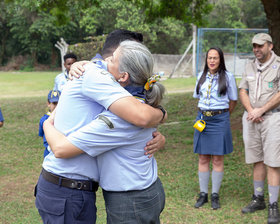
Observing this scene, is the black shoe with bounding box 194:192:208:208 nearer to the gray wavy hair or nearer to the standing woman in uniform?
the standing woman in uniform

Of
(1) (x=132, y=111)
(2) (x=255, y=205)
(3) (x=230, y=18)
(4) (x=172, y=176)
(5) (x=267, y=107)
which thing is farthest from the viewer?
(3) (x=230, y=18)

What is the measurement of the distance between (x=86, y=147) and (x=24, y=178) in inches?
Answer: 179

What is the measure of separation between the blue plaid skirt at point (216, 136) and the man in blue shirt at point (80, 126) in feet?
8.73

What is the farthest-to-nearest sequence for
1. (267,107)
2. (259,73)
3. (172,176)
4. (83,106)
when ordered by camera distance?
(172,176) < (259,73) < (267,107) < (83,106)

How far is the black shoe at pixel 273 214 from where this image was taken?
14.3 feet

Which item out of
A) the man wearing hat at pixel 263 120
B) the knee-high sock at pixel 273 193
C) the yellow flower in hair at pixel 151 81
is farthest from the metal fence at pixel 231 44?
the yellow flower in hair at pixel 151 81

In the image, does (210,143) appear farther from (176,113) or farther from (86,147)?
(176,113)

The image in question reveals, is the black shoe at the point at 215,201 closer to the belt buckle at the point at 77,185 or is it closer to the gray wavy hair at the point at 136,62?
the belt buckle at the point at 77,185

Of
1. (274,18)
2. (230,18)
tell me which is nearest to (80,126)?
(274,18)

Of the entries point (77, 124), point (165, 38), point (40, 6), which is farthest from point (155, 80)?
point (165, 38)

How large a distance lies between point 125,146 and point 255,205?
10.4 feet

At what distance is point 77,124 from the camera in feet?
6.93

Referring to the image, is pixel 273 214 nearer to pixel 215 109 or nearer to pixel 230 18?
pixel 215 109

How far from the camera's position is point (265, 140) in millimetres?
4480
